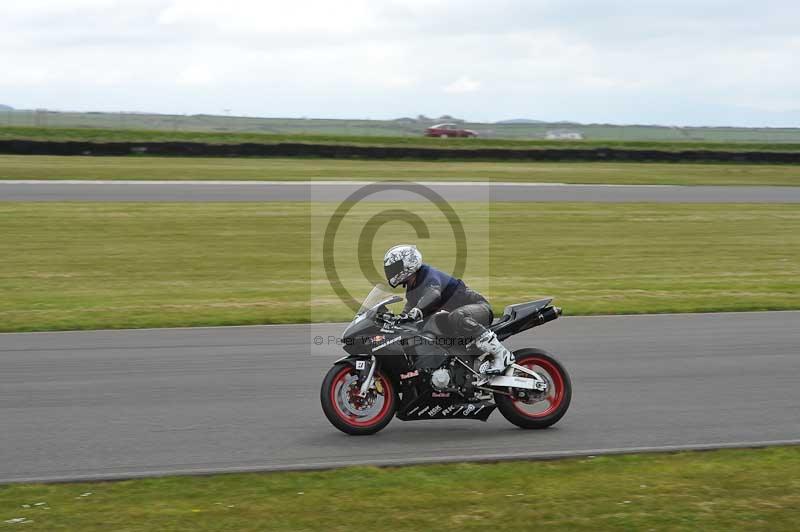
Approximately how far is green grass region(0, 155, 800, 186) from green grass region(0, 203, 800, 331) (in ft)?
23.2

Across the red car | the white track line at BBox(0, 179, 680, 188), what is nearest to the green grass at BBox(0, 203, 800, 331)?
the white track line at BBox(0, 179, 680, 188)

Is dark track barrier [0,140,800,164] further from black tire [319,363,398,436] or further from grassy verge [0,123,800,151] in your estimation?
black tire [319,363,398,436]

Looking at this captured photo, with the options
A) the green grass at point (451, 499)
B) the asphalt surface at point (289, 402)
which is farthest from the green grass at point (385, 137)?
the green grass at point (451, 499)

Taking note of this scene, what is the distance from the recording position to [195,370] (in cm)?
1041

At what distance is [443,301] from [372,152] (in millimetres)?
34654

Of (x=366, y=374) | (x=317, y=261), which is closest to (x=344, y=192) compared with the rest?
(x=317, y=261)

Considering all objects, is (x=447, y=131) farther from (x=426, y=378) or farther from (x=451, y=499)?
(x=451, y=499)

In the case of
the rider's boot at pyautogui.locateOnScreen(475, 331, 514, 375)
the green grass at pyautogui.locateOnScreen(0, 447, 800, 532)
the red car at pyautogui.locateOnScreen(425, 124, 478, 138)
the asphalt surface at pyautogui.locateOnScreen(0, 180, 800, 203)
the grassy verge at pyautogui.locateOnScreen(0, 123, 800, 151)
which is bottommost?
the green grass at pyautogui.locateOnScreen(0, 447, 800, 532)

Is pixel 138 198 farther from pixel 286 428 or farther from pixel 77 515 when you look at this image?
pixel 77 515

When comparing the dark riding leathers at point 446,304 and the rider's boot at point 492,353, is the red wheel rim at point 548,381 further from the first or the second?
the dark riding leathers at point 446,304

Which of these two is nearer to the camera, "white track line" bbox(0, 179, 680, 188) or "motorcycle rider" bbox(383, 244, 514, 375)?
"motorcycle rider" bbox(383, 244, 514, 375)

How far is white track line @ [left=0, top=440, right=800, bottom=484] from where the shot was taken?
673 cm

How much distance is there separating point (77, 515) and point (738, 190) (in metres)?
32.5

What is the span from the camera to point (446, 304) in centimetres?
820
